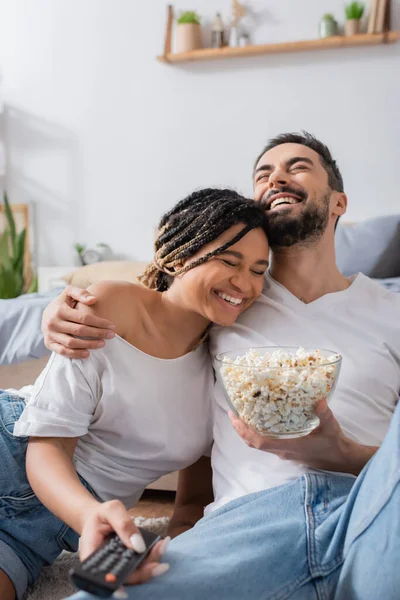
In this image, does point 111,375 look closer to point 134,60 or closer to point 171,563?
point 171,563

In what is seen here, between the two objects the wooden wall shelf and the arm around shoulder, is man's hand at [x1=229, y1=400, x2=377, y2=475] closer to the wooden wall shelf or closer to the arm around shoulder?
the arm around shoulder

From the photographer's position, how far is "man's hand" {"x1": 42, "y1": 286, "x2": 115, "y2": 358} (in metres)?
1.22

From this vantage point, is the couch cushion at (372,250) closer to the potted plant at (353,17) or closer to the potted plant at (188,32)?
the potted plant at (353,17)

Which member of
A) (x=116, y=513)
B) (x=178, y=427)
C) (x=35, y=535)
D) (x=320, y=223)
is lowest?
(x=35, y=535)

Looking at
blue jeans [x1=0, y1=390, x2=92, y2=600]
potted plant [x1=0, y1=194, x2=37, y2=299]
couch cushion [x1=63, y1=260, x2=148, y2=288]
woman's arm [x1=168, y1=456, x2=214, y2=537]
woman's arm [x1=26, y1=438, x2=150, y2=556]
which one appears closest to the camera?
woman's arm [x1=26, y1=438, x2=150, y2=556]

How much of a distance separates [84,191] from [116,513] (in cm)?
338

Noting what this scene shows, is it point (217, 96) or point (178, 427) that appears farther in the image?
point (217, 96)

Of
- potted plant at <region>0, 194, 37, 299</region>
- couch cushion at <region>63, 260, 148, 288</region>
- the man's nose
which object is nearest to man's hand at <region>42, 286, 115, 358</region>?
the man's nose

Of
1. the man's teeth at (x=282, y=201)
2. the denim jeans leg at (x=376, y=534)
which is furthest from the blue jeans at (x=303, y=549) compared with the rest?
the man's teeth at (x=282, y=201)

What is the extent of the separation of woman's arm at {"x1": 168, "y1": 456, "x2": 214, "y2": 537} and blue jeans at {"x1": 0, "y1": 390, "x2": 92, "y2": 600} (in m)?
0.33

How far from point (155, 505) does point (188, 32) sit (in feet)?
8.82

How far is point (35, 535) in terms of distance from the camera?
128 cm

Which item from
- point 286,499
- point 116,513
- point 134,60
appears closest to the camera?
point 116,513

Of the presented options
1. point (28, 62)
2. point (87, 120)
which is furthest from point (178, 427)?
point (28, 62)
